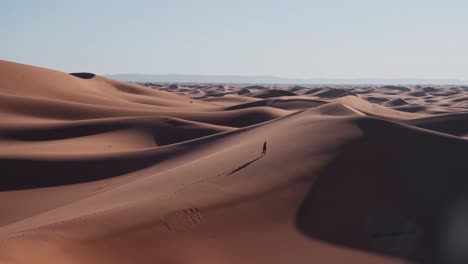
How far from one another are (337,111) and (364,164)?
1008cm

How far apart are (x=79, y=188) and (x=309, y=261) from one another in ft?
24.5

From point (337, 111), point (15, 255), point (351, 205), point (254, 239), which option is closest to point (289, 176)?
point (351, 205)

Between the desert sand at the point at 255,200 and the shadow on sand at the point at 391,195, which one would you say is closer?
the desert sand at the point at 255,200

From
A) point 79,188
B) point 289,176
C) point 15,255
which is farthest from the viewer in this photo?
point 79,188

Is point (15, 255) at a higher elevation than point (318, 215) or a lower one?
higher

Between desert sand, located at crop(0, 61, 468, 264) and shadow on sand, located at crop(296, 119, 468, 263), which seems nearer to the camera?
desert sand, located at crop(0, 61, 468, 264)

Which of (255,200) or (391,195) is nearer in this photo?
(255,200)

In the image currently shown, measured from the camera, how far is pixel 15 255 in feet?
17.8

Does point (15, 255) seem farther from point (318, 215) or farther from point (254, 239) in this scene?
point (318, 215)

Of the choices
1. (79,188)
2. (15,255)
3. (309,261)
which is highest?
(15,255)

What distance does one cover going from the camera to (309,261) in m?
7.01

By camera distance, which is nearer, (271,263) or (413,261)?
(271,263)

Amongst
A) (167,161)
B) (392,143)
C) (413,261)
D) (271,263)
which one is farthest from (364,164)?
(167,161)

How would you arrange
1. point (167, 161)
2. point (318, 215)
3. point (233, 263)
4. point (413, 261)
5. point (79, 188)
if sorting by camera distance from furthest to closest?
point (167, 161) → point (79, 188) → point (318, 215) → point (413, 261) → point (233, 263)
